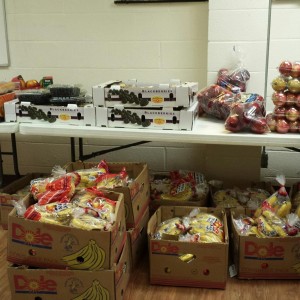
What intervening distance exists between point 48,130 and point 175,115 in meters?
0.67

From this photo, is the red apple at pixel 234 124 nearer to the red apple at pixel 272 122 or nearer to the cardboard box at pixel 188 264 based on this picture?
the red apple at pixel 272 122

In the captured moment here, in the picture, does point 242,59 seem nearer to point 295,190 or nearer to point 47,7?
point 295,190

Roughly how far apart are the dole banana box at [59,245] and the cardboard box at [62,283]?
0.03 metres

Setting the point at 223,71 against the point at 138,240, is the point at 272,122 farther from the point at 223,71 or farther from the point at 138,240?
the point at 138,240

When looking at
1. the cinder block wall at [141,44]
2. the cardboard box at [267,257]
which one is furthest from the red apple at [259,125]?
the cinder block wall at [141,44]

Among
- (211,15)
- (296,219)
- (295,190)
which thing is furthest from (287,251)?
(211,15)

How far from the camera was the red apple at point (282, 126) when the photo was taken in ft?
6.38

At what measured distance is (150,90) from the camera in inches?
80.5

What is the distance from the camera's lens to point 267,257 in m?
1.91

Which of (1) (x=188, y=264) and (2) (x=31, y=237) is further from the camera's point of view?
(1) (x=188, y=264)

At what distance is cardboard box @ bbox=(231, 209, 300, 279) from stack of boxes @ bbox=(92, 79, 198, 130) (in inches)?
24.8

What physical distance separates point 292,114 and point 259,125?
0.17 m

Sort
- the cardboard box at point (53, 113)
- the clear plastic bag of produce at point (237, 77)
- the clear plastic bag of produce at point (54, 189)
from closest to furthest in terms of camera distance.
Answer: the clear plastic bag of produce at point (54, 189) < the cardboard box at point (53, 113) < the clear plastic bag of produce at point (237, 77)

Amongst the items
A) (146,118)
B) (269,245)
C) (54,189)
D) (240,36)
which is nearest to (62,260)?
(54,189)
